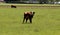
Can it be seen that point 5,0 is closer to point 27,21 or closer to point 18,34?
point 27,21

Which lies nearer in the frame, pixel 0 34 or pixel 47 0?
pixel 0 34

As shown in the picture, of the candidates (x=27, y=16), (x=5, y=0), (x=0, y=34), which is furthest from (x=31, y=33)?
(x=5, y=0)

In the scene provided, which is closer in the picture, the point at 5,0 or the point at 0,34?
the point at 0,34

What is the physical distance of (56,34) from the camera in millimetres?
→ 12344

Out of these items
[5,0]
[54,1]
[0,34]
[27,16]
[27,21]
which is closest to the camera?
[0,34]

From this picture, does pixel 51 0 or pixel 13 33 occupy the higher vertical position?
pixel 13 33

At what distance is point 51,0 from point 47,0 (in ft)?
5.59

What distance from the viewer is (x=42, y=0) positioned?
8731cm

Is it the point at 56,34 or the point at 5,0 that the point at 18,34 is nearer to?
the point at 56,34

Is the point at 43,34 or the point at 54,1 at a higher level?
the point at 43,34

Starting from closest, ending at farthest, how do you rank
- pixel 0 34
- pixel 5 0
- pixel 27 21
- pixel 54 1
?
pixel 0 34, pixel 27 21, pixel 54 1, pixel 5 0

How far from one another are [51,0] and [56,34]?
7635 cm

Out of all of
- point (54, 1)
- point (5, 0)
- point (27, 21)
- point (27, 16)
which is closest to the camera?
point (27, 16)

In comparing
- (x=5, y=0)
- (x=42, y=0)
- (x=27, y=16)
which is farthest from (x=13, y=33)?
(x=5, y=0)
